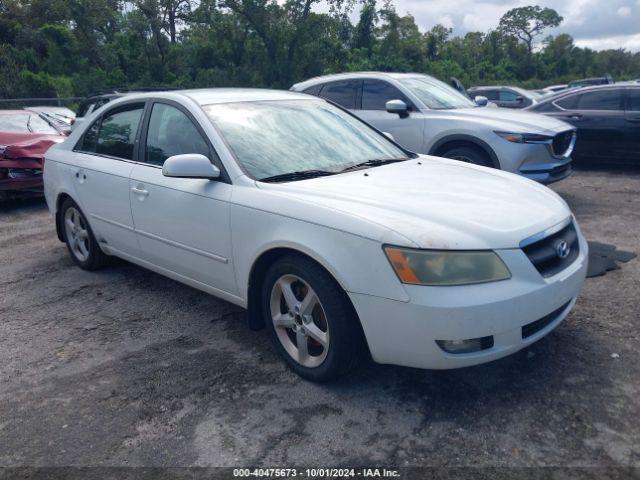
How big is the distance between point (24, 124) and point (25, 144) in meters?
1.42

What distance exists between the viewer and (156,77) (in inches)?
1310

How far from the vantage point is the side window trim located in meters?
3.61

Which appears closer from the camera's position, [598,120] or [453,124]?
[453,124]

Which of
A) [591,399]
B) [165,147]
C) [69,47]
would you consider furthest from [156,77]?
[591,399]

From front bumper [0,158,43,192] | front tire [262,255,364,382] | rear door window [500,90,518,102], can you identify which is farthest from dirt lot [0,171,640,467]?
rear door window [500,90,518,102]

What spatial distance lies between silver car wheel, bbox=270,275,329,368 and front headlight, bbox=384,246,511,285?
1.78 feet

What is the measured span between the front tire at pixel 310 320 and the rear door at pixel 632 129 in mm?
7927

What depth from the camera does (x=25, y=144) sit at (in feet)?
28.0

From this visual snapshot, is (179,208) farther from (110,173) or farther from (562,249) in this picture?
(562,249)

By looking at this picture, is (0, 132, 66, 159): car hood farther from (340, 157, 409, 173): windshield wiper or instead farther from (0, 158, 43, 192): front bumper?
(340, 157, 409, 173): windshield wiper

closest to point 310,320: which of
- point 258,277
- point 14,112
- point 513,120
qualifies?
point 258,277

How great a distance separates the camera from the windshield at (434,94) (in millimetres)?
7802

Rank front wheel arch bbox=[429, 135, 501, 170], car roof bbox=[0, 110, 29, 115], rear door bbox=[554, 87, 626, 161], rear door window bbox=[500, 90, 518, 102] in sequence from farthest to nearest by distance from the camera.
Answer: rear door window bbox=[500, 90, 518, 102]
car roof bbox=[0, 110, 29, 115]
rear door bbox=[554, 87, 626, 161]
front wheel arch bbox=[429, 135, 501, 170]

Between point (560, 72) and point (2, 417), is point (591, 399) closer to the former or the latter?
point (2, 417)
